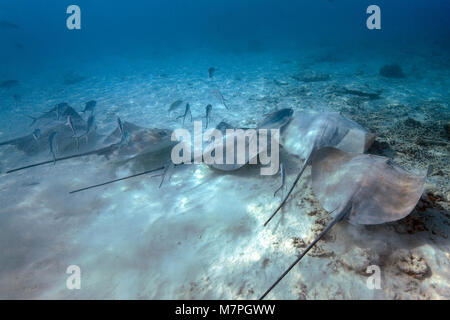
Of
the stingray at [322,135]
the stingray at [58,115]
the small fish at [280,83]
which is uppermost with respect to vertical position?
the small fish at [280,83]

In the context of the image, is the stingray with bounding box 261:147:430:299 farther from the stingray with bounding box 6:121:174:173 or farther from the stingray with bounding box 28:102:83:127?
the stingray with bounding box 28:102:83:127

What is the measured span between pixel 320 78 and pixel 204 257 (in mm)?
13570

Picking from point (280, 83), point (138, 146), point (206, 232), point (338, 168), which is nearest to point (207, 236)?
point (206, 232)

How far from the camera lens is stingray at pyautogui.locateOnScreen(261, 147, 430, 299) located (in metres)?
2.31

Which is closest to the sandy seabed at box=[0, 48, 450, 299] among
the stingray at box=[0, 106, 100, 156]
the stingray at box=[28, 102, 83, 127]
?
the stingray at box=[0, 106, 100, 156]

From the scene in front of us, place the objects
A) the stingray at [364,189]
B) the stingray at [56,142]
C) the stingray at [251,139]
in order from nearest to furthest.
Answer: the stingray at [364,189] < the stingray at [251,139] < the stingray at [56,142]

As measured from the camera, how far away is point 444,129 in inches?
→ 216

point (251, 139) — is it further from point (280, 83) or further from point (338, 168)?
point (280, 83)

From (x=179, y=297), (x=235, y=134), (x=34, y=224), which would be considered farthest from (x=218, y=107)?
(x=179, y=297)

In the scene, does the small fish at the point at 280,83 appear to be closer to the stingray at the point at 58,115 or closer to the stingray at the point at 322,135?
the stingray at the point at 322,135

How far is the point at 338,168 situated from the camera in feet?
9.68

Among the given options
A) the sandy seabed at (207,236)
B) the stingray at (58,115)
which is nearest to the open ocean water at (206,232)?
the sandy seabed at (207,236)

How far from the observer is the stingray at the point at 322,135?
3.84 meters

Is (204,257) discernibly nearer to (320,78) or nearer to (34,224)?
(34,224)
